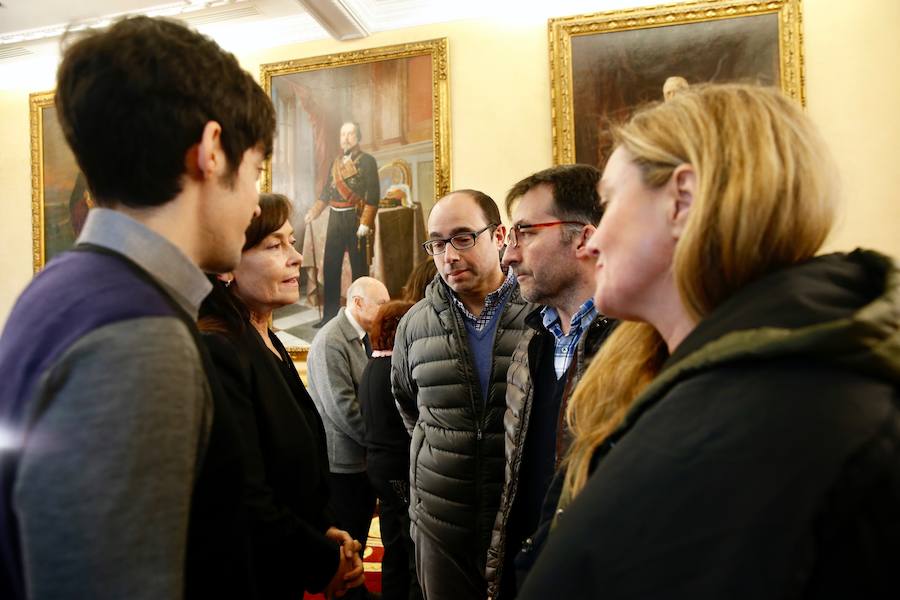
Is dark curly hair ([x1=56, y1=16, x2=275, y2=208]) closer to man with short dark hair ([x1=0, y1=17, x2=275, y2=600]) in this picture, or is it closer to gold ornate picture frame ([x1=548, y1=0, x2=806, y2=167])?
man with short dark hair ([x1=0, y1=17, x2=275, y2=600])

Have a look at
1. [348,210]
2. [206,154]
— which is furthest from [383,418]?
[348,210]

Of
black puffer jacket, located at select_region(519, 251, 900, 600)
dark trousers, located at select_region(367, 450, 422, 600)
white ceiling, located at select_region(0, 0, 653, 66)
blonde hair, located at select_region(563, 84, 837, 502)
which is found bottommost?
dark trousers, located at select_region(367, 450, 422, 600)

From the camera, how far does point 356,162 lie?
6387 mm

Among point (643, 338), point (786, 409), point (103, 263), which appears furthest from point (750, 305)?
point (103, 263)

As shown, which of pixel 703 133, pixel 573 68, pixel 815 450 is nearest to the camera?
pixel 815 450

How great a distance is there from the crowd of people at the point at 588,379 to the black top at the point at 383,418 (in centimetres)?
154

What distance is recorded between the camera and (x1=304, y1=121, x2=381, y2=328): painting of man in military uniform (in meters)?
6.31

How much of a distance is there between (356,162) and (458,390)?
13.7 ft

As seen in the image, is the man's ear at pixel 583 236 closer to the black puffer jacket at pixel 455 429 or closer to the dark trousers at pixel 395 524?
the black puffer jacket at pixel 455 429

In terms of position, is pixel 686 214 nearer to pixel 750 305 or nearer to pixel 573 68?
pixel 750 305

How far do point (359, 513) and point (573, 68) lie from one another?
4.19m

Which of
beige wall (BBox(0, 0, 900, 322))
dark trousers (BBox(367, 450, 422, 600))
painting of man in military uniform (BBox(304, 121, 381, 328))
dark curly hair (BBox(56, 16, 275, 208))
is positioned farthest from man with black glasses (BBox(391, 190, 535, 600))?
painting of man in military uniform (BBox(304, 121, 381, 328))

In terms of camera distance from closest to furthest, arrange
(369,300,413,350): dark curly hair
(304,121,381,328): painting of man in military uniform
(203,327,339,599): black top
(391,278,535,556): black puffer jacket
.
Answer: (203,327,339,599): black top → (391,278,535,556): black puffer jacket → (369,300,413,350): dark curly hair → (304,121,381,328): painting of man in military uniform

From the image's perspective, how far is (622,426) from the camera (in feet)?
3.15
